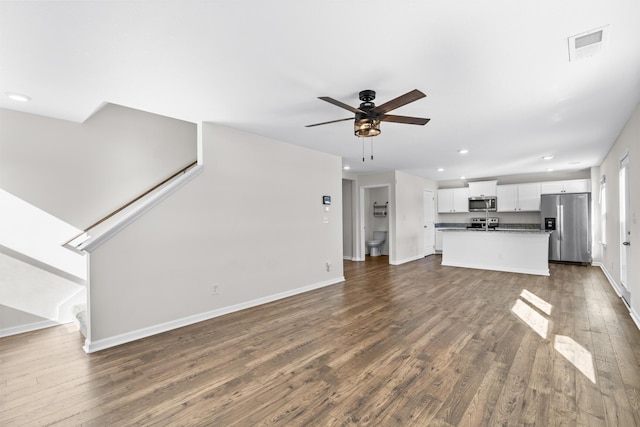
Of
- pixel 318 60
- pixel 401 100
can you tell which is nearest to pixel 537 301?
pixel 401 100

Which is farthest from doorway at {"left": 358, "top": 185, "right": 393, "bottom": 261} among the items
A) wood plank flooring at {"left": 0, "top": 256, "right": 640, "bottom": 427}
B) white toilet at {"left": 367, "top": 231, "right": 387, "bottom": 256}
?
wood plank flooring at {"left": 0, "top": 256, "right": 640, "bottom": 427}

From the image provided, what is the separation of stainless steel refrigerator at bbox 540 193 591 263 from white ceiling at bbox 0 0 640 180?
14.1 ft

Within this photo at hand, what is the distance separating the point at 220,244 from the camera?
3.90 m

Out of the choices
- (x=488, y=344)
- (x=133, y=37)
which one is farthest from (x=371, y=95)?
(x=488, y=344)

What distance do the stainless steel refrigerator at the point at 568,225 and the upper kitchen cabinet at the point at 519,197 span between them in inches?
12.3

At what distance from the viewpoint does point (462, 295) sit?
15.3ft

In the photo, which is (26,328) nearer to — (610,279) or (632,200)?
(632,200)

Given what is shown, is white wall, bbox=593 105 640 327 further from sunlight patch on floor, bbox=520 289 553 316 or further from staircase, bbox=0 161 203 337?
staircase, bbox=0 161 203 337

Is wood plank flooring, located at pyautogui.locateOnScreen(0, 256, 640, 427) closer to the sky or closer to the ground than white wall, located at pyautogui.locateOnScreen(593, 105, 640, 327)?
closer to the ground

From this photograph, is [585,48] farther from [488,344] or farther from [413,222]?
[413,222]

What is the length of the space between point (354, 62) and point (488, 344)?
9.69 ft

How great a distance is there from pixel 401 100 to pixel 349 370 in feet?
7.54

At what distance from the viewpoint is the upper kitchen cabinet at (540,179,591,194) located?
24.5ft

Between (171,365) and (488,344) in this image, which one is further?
(488,344)
